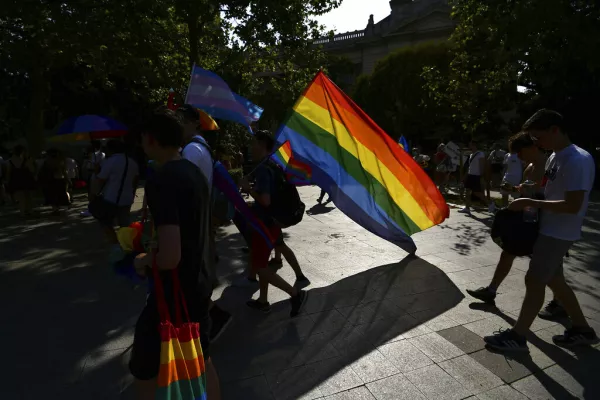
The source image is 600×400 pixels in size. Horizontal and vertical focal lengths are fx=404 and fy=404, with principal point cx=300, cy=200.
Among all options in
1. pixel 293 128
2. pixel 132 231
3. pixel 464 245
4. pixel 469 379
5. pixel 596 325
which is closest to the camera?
pixel 132 231

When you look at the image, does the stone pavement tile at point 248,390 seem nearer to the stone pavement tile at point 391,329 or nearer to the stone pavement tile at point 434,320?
the stone pavement tile at point 391,329

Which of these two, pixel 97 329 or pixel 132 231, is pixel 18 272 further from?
pixel 132 231

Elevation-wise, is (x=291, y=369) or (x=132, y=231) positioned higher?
(x=132, y=231)

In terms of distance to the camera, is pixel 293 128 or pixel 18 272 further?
pixel 18 272

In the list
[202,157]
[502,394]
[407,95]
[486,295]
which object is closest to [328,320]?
[502,394]

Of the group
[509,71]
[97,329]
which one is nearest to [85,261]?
[97,329]

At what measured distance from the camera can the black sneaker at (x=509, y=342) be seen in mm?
3186

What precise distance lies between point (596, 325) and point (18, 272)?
6796 mm

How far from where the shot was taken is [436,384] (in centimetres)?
282

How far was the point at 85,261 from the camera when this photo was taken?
19.6 ft

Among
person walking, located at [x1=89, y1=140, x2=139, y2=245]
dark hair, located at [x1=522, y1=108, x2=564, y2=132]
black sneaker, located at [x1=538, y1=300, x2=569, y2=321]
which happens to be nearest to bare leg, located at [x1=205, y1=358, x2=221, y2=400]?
dark hair, located at [x1=522, y1=108, x2=564, y2=132]

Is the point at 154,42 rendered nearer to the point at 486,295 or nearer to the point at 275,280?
the point at 275,280

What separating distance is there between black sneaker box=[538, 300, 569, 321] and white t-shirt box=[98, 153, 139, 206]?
490 centimetres

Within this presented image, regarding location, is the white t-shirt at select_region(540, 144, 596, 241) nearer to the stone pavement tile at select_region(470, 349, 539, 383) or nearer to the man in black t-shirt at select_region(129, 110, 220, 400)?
the stone pavement tile at select_region(470, 349, 539, 383)
